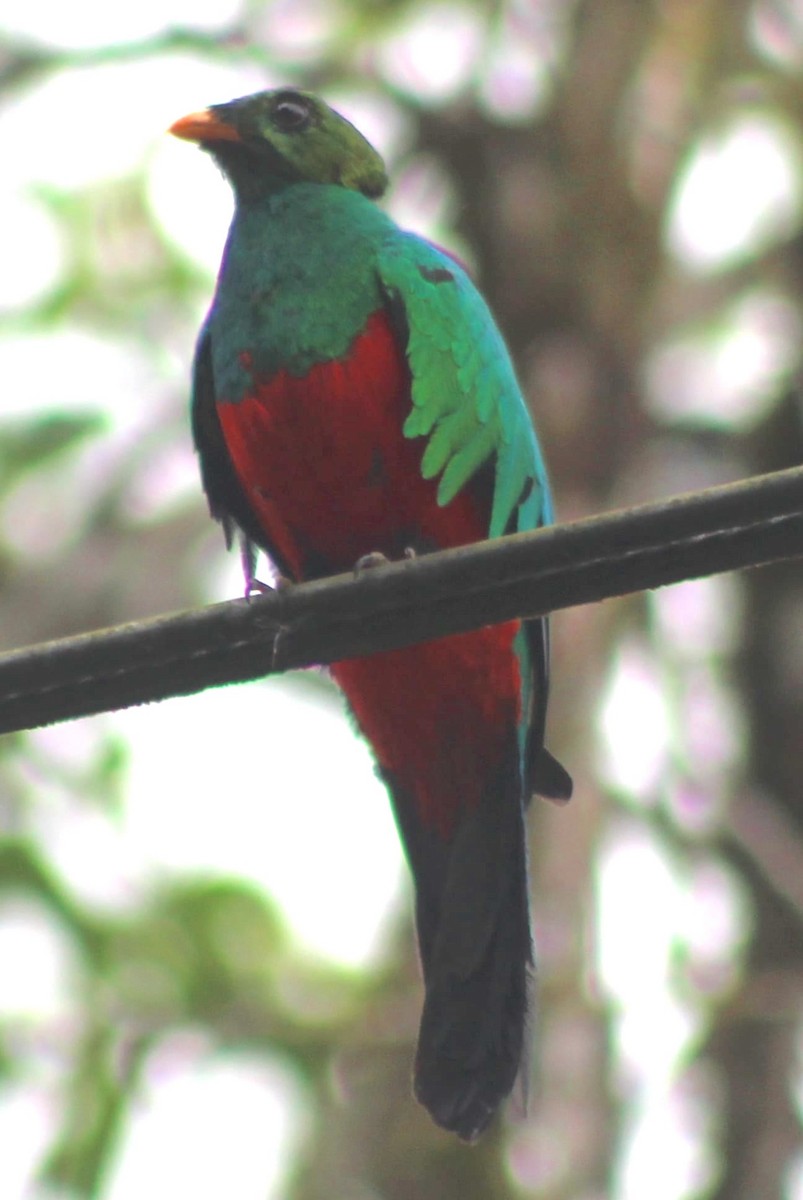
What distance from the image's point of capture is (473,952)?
10.9 feet

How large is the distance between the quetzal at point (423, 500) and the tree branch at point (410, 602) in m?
1.05

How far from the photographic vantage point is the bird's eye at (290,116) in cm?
433

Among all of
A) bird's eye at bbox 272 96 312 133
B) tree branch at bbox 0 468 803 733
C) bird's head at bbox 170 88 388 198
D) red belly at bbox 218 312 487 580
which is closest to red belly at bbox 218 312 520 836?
red belly at bbox 218 312 487 580

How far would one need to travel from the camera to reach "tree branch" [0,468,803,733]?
215cm

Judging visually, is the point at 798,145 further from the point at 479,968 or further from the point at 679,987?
the point at 479,968

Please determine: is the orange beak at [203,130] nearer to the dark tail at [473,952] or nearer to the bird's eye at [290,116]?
the bird's eye at [290,116]

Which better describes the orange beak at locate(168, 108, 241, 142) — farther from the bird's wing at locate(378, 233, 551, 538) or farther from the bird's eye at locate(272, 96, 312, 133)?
the bird's wing at locate(378, 233, 551, 538)

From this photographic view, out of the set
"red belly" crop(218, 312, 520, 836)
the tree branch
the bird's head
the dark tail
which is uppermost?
the tree branch

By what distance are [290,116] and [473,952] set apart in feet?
6.75

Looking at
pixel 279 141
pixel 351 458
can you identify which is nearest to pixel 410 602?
pixel 351 458

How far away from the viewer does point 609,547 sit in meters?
2.19

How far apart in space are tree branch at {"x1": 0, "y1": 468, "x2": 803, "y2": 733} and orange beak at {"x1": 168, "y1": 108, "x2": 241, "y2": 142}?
214cm

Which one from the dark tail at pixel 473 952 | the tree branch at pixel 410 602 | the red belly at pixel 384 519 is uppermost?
the tree branch at pixel 410 602

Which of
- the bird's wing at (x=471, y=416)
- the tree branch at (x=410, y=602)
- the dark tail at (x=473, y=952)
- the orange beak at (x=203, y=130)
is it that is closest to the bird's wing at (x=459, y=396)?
the bird's wing at (x=471, y=416)
